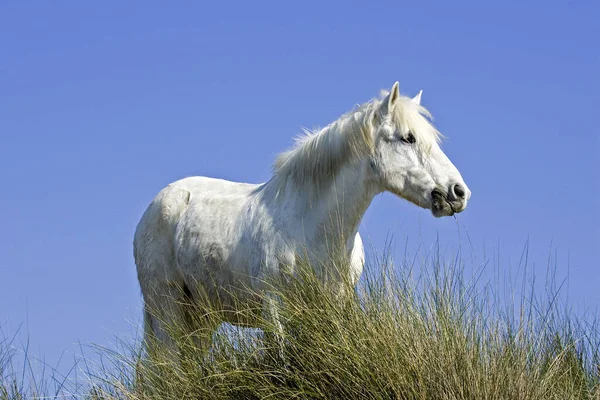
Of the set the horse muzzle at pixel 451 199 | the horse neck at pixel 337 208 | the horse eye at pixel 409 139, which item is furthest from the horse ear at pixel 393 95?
the horse muzzle at pixel 451 199

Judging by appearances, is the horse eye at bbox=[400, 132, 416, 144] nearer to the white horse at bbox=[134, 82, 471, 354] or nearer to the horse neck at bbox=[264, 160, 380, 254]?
the white horse at bbox=[134, 82, 471, 354]

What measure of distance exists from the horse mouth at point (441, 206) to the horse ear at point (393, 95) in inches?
26.6

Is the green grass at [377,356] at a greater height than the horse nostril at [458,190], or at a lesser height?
lesser

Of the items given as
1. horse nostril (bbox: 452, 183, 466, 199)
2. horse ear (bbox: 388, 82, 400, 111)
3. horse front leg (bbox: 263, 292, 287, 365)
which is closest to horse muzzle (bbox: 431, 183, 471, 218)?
horse nostril (bbox: 452, 183, 466, 199)

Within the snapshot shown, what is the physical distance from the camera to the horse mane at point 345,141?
6.06 meters

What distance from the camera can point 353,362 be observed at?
4.52m

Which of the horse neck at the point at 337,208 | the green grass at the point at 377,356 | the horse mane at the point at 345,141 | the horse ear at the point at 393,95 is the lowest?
the green grass at the point at 377,356

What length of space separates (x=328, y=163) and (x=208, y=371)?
6.16 feet

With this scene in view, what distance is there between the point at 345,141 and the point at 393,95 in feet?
1.51

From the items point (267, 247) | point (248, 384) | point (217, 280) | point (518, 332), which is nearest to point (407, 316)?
point (518, 332)

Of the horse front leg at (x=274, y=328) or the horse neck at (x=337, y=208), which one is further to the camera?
the horse neck at (x=337, y=208)

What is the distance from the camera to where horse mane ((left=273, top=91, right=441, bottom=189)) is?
19.9 ft

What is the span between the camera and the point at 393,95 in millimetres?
6082

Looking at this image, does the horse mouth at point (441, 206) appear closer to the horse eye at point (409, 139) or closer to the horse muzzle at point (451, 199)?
the horse muzzle at point (451, 199)
